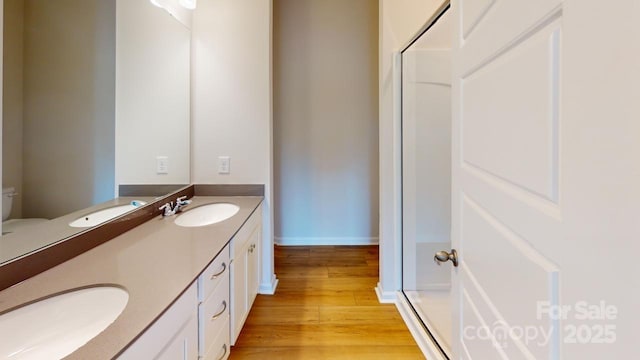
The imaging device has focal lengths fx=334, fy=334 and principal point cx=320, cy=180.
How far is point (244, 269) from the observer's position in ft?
6.55

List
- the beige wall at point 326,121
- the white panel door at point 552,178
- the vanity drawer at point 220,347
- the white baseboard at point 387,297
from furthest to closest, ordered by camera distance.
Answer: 1. the beige wall at point 326,121
2. the white baseboard at point 387,297
3. the vanity drawer at point 220,347
4. the white panel door at point 552,178

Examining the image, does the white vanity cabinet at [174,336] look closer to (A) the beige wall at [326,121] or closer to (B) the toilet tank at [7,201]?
(B) the toilet tank at [7,201]

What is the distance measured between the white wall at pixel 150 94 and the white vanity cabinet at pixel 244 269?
64 cm

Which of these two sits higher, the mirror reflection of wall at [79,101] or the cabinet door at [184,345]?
the mirror reflection of wall at [79,101]

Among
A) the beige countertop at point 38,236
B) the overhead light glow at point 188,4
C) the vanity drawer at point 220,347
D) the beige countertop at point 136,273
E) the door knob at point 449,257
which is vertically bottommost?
the vanity drawer at point 220,347

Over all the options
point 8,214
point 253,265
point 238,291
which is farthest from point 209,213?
point 8,214

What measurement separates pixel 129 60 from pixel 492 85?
5.84ft

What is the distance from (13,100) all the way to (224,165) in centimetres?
156

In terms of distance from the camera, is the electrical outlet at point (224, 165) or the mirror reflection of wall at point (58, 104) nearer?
the mirror reflection of wall at point (58, 104)

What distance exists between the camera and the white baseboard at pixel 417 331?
188 cm

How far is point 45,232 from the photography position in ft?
3.95

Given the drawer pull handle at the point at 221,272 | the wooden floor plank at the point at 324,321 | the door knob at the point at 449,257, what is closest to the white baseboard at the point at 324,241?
the wooden floor plank at the point at 324,321

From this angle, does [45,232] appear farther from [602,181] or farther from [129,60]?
[602,181]

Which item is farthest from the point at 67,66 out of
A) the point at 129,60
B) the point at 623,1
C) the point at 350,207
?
the point at 350,207
